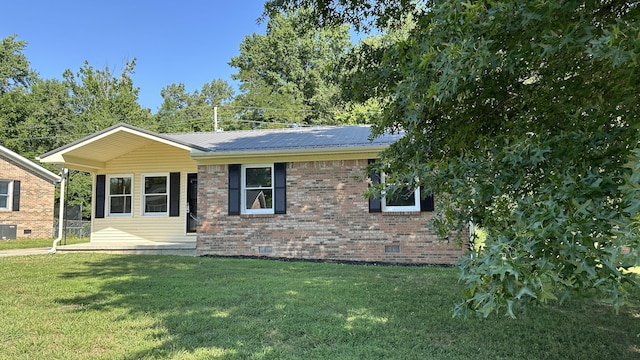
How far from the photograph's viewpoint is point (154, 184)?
1344cm

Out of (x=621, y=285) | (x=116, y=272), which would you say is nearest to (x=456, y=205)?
(x=621, y=285)

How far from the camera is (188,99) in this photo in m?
45.5

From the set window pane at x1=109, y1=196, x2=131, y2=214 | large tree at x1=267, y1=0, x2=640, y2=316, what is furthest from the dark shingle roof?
large tree at x1=267, y1=0, x2=640, y2=316

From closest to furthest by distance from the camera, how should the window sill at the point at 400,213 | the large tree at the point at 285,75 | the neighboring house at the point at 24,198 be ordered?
the window sill at the point at 400,213 → the neighboring house at the point at 24,198 → the large tree at the point at 285,75

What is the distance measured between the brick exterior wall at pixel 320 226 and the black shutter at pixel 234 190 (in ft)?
0.53

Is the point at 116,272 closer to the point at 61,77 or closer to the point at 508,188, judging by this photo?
the point at 508,188

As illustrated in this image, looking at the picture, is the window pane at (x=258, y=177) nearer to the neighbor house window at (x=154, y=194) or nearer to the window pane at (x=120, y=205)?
the neighbor house window at (x=154, y=194)

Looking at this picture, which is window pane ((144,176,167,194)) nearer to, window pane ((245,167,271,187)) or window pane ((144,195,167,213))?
window pane ((144,195,167,213))

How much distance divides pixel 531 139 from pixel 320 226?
8450 mm

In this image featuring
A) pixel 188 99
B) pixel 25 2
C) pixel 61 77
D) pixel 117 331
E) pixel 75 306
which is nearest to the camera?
pixel 117 331

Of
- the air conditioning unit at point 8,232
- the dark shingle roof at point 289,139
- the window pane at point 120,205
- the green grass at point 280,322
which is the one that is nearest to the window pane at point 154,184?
the window pane at point 120,205

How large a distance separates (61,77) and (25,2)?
650 centimetres

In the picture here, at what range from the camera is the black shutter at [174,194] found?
13.1m

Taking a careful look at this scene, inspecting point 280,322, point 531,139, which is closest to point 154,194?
point 280,322
